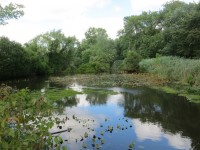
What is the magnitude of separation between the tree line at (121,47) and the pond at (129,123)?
49.7 ft

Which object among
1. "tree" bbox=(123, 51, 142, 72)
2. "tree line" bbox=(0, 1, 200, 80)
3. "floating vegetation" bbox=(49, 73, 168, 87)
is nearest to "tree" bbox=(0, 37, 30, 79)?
"tree line" bbox=(0, 1, 200, 80)

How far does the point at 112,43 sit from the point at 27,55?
33.1m

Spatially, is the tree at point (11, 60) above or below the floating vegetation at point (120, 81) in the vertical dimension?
above

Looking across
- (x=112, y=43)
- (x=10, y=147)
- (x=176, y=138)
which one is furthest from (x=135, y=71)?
(x=10, y=147)

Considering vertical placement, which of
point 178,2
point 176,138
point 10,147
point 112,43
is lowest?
point 176,138

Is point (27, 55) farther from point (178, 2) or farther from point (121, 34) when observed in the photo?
point (178, 2)

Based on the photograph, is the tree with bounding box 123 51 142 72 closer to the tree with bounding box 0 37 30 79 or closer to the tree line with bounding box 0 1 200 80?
the tree line with bounding box 0 1 200 80

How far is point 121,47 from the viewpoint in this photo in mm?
68750

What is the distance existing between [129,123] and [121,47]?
57.4 metres

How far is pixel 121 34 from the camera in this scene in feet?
222

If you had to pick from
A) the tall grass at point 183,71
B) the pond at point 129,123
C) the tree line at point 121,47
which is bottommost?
the pond at point 129,123

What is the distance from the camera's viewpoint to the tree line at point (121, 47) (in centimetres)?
3375

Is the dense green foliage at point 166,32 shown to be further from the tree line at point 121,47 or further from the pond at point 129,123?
the pond at point 129,123

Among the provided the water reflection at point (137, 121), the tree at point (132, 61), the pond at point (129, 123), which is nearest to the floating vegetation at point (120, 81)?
the water reflection at point (137, 121)
